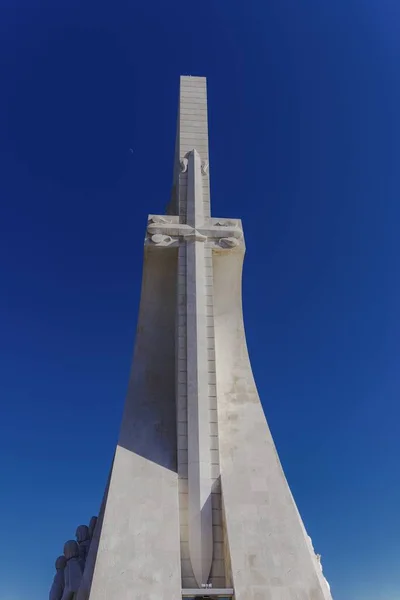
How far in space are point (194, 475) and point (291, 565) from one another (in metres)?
2.18

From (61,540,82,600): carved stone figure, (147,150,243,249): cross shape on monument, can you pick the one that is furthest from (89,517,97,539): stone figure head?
(147,150,243,249): cross shape on monument

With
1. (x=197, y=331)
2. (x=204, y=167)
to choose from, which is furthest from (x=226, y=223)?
(x=197, y=331)

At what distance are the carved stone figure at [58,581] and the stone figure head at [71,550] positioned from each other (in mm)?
87

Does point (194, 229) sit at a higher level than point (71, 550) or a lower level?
higher

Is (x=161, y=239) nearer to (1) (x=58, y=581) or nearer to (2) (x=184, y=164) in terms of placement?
(2) (x=184, y=164)

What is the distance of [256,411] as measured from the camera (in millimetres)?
11188

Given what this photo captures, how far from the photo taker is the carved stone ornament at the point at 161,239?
458 inches

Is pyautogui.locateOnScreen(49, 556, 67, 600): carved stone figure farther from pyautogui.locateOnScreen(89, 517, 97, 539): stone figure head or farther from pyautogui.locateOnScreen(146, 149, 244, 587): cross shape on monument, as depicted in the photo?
pyautogui.locateOnScreen(146, 149, 244, 587): cross shape on monument

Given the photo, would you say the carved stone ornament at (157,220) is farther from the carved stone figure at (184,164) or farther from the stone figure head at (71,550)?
the stone figure head at (71,550)

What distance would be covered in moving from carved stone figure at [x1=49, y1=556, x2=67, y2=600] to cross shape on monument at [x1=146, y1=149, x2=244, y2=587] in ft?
8.05

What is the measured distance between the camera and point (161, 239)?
1167cm

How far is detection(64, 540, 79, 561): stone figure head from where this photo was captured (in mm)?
10047

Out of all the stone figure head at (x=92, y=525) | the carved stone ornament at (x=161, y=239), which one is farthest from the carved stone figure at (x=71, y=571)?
the carved stone ornament at (x=161, y=239)

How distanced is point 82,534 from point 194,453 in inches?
119
